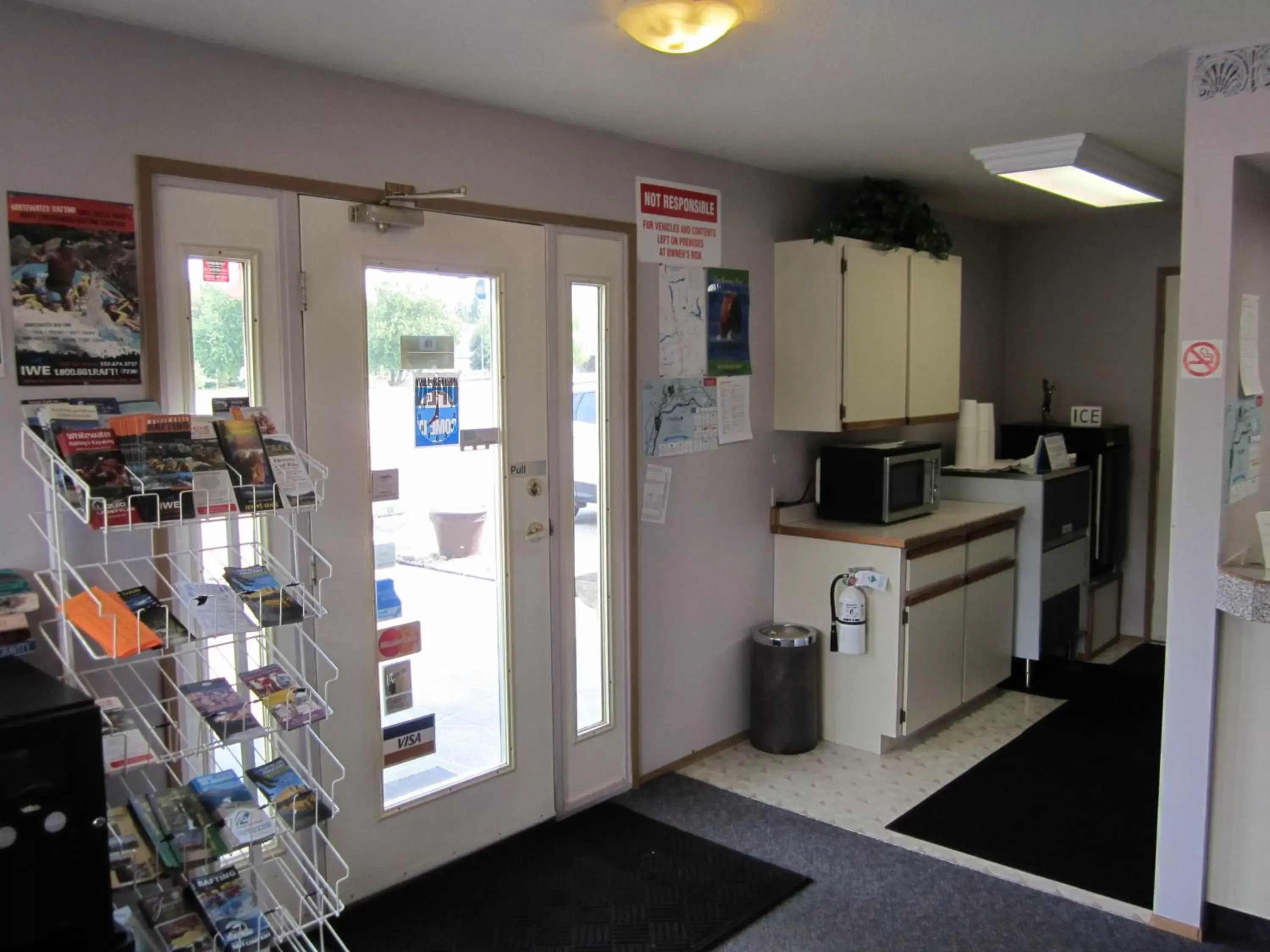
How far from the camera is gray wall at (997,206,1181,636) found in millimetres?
5434

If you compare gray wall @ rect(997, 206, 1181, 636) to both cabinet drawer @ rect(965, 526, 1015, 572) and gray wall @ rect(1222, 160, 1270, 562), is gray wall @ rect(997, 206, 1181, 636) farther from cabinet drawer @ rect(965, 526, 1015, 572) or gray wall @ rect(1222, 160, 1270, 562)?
gray wall @ rect(1222, 160, 1270, 562)

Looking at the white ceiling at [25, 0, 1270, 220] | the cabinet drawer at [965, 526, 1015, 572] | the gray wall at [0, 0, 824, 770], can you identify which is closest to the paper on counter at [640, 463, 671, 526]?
the gray wall at [0, 0, 824, 770]

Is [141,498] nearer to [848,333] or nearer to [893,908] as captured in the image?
[893,908]

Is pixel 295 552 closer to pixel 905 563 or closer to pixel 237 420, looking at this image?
pixel 237 420

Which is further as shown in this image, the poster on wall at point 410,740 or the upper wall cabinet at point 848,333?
the upper wall cabinet at point 848,333

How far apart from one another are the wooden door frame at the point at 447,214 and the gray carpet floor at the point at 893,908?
25.4 inches

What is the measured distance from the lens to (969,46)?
101 inches

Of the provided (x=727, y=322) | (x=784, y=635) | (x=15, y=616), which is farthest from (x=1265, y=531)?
(x=15, y=616)

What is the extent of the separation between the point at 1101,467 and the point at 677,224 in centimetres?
290

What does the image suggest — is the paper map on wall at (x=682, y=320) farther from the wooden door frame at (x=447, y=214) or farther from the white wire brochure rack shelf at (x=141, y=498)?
the white wire brochure rack shelf at (x=141, y=498)

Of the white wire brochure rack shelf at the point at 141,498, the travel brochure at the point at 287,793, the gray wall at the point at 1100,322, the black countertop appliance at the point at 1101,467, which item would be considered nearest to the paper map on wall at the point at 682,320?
the white wire brochure rack shelf at the point at 141,498

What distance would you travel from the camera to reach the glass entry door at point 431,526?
9.14ft

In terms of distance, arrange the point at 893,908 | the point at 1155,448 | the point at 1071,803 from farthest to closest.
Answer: the point at 1155,448 → the point at 1071,803 → the point at 893,908

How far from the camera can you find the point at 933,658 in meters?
4.12
